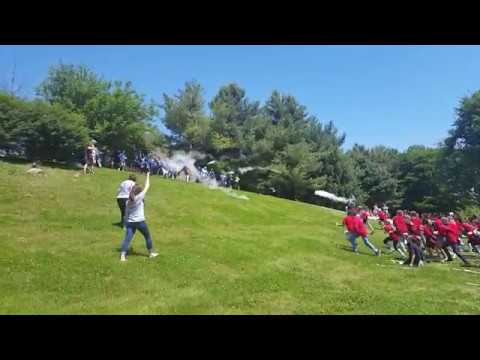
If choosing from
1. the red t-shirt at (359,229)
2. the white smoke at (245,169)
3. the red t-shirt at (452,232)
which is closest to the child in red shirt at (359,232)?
the red t-shirt at (359,229)

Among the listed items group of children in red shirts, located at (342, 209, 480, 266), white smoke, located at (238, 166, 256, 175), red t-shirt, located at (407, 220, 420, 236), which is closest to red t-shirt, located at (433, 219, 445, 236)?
group of children in red shirts, located at (342, 209, 480, 266)

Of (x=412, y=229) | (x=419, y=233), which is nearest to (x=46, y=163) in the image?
(x=412, y=229)

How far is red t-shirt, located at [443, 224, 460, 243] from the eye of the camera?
16.4m

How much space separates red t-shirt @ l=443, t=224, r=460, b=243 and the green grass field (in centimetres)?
101

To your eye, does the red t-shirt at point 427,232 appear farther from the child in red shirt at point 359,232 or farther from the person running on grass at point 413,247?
the child in red shirt at point 359,232

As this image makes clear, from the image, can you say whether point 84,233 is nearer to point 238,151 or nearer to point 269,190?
point 269,190

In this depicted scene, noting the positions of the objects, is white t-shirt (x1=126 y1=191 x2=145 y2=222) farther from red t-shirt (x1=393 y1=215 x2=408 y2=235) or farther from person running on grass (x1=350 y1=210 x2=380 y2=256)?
red t-shirt (x1=393 y1=215 x2=408 y2=235)

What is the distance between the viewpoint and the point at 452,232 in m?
16.5

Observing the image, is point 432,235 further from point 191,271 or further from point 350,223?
point 191,271

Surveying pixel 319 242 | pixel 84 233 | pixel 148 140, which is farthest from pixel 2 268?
pixel 148 140

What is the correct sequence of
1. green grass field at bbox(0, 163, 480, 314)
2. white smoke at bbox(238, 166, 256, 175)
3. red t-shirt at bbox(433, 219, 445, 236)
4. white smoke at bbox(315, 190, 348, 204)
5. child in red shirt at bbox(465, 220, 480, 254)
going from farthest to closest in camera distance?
white smoke at bbox(238, 166, 256, 175) → white smoke at bbox(315, 190, 348, 204) → child in red shirt at bbox(465, 220, 480, 254) → red t-shirt at bbox(433, 219, 445, 236) → green grass field at bbox(0, 163, 480, 314)

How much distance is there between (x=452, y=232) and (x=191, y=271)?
36.7 feet
